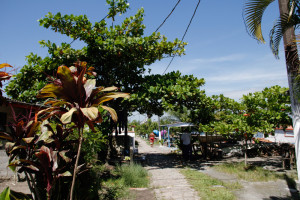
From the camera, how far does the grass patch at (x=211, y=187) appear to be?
5.49 meters

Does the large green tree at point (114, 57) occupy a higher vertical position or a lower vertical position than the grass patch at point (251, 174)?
higher

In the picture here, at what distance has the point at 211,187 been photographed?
655 cm

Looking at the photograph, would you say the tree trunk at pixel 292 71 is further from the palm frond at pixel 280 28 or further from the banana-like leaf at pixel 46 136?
the banana-like leaf at pixel 46 136

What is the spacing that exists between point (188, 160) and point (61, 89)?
11.5m

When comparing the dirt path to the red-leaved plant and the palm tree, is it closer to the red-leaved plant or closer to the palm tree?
the palm tree

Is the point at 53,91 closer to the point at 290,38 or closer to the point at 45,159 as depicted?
the point at 45,159

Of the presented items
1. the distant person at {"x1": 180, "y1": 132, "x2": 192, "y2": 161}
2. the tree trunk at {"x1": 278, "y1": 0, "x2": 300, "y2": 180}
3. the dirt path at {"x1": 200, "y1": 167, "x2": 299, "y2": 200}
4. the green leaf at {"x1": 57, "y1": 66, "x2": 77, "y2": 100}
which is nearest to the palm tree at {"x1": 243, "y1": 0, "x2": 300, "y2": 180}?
the tree trunk at {"x1": 278, "y1": 0, "x2": 300, "y2": 180}

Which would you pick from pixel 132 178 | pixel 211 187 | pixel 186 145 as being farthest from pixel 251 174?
pixel 186 145

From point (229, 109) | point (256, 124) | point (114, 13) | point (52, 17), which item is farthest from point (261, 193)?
point (52, 17)

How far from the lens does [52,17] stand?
9125 millimetres

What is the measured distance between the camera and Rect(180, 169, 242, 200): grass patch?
5.49m

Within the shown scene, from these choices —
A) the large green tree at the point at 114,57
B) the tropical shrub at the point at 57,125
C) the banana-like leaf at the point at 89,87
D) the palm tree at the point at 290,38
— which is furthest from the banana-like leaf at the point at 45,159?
the large green tree at the point at 114,57

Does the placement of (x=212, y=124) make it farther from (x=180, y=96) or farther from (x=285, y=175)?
(x=285, y=175)

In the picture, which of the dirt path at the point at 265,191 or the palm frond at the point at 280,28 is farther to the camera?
the dirt path at the point at 265,191
